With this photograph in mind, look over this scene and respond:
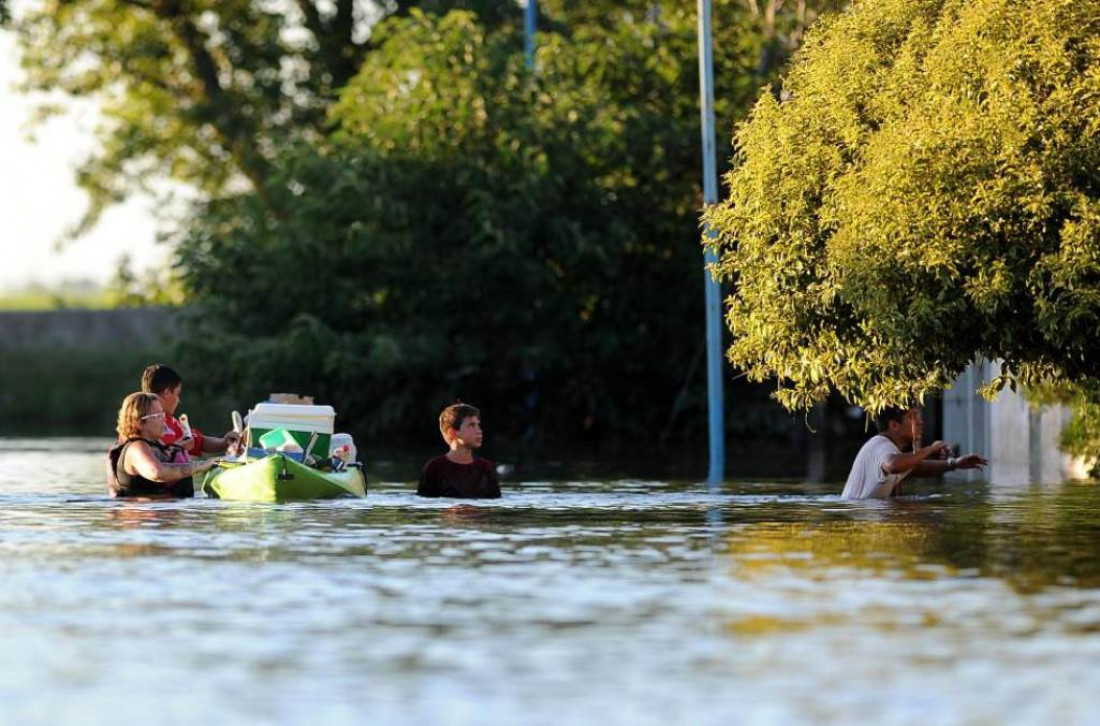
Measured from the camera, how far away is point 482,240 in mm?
49469

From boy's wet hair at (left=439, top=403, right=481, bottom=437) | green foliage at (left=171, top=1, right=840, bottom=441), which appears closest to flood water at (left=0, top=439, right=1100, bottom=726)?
boy's wet hair at (left=439, top=403, right=481, bottom=437)

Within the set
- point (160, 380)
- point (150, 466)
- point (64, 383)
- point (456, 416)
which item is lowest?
point (150, 466)

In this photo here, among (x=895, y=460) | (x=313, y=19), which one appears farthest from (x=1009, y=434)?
(x=313, y=19)

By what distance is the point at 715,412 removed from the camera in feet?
118

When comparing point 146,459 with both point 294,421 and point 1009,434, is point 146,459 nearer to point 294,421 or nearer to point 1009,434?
point 294,421

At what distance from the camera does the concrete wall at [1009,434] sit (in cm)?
3303

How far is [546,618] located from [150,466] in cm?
973

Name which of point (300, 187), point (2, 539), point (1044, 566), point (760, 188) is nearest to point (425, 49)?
point (300, 187)

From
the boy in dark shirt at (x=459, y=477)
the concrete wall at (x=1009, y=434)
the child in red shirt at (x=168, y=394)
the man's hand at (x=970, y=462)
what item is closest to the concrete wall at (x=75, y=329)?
the concrete wall at (x=1009, y=434)

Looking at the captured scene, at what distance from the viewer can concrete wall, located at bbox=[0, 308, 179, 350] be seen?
237ft

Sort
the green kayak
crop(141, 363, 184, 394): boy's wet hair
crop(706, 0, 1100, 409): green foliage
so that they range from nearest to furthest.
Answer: crop(141, 363, 184, 394): boy's wet hair → crop(706, 0, 1100, 409): green foliage → the green kayak

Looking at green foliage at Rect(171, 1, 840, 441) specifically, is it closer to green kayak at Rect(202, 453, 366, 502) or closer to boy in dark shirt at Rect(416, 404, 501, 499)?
green kayak at Rect(202, 453, 366, 502)

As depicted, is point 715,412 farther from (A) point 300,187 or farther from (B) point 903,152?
(A) point 300,187

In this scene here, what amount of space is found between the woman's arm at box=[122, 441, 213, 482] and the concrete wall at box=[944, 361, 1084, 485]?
12.0 meters
